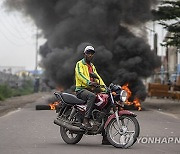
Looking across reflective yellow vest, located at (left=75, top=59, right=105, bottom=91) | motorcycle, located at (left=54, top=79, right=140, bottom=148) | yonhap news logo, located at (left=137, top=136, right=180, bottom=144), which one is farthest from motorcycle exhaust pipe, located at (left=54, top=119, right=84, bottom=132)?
yonhap news logo, located at (left=137, top=136, right=180, bottom=144)

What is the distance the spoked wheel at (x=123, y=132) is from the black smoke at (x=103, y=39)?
62.1 feet

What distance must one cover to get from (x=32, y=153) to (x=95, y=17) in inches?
872

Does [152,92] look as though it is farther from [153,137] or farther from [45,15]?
[153,137]

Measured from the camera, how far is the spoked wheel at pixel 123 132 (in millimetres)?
9844

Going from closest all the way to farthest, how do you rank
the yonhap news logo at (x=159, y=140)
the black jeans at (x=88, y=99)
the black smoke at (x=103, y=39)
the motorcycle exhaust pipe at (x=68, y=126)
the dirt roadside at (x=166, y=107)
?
the black jeans at (x=88, y=99)
the motorcycle exhaust pipe at (x=68, y=126)
the yonhap news logo at (x=159, y=140)
the dirt roadside at (x=166, y=107)
the black smoke at (x=103, y=39)

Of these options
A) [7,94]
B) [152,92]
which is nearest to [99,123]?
[152,92]

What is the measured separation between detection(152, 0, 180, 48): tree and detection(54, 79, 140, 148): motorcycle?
17815 mm

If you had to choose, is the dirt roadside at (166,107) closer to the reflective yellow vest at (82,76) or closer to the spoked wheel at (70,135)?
the spoked wheel at (70,135)

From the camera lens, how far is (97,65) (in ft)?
99.3

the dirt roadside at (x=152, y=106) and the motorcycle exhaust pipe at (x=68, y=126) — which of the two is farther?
the dirt roadside at (x=152, y=106)

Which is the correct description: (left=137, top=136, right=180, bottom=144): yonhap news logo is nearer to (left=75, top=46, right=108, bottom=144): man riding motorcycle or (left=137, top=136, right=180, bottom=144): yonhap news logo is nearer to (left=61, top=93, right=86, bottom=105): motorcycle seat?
(left=75, top=46, right=108, bottom=144): man riding motorcycle

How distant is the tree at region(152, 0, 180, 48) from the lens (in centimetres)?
2774

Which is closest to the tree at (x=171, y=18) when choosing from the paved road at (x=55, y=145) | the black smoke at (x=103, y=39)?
the black smoke at (x=103, y=39)

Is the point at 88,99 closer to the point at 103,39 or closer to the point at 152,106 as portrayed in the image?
the point at 152,106
